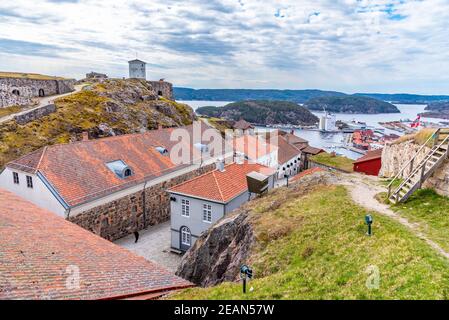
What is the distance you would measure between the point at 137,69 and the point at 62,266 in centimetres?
7538

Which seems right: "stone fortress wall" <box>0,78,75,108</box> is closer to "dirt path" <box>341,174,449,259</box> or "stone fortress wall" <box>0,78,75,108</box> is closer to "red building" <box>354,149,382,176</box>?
"dirt path" <box>341,174,449,259</box>

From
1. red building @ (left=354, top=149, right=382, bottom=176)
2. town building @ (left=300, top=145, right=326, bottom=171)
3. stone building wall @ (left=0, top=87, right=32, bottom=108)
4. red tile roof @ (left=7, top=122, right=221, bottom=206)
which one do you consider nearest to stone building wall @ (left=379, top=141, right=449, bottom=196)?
red building @ (left=354, top=149, right=382, bottom=176)

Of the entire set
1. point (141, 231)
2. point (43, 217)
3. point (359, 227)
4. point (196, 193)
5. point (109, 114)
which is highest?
point (109, 114)

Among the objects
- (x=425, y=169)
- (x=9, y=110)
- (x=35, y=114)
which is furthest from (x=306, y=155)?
(x=9, y=110)

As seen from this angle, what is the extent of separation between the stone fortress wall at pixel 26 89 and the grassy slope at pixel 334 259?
46.0 m

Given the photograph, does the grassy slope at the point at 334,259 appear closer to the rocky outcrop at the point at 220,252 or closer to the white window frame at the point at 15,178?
the rocky outcrop at the point at 220,252

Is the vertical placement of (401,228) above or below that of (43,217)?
above

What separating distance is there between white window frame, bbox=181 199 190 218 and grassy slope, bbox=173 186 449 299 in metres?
A: 12.4

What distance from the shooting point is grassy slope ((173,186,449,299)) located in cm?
843

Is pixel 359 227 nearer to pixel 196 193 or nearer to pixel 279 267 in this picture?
pixel 279 267

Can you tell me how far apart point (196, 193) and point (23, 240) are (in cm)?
1712

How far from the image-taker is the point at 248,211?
63.9ft

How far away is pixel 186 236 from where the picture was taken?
28.6 m
